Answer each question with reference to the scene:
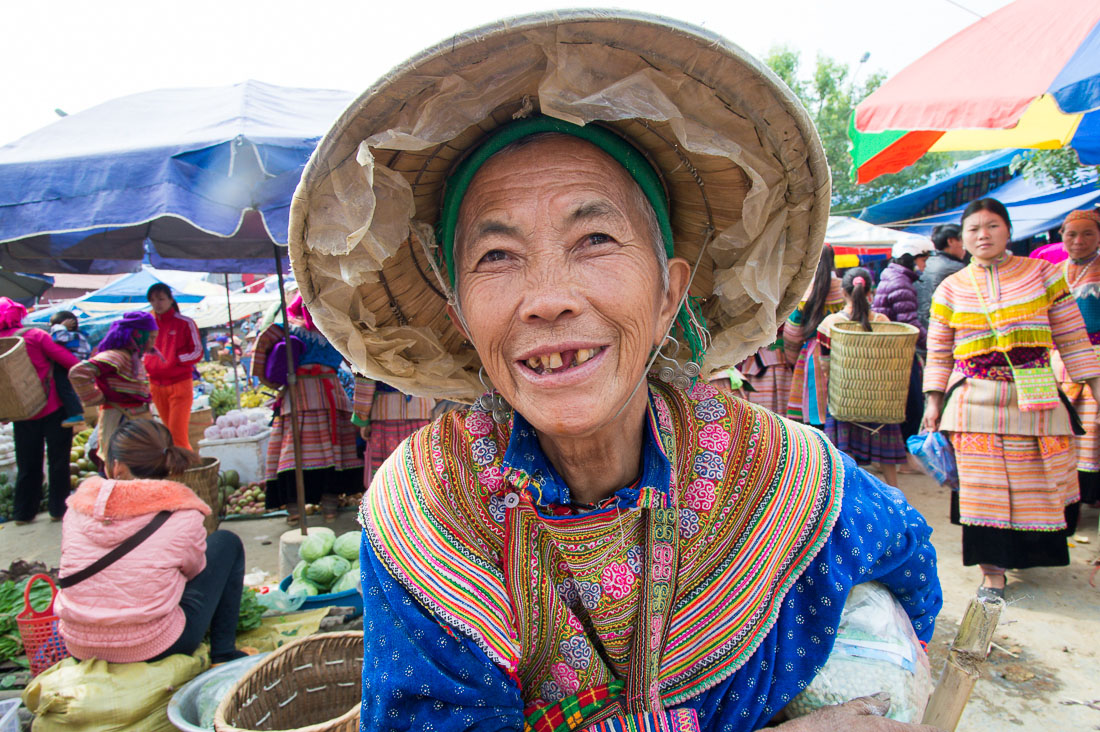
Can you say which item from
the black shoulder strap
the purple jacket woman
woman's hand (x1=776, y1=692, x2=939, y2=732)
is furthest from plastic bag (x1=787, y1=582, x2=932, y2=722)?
the purple jacket woman

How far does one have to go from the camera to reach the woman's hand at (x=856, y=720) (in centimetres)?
126

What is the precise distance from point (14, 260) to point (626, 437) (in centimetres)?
670

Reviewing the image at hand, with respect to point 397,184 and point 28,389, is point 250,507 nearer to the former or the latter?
point 28,389

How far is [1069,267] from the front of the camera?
511 centimetres

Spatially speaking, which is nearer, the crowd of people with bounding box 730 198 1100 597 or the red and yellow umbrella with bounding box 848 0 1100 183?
Answer: the red and yellow umbrella with bounding box 848 0 1100 183

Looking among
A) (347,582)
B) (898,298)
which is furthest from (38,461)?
(898,298)

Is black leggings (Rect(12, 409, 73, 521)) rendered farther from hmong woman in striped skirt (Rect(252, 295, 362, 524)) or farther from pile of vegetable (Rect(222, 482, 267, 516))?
hmong woman in striped skirt (Rect(252, 295, 362, 524))

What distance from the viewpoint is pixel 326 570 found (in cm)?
427

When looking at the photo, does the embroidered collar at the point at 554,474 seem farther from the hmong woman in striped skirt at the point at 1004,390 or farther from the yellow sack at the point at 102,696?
the hmong woman in striped skirt at the point at 1004,390

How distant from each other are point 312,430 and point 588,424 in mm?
5604

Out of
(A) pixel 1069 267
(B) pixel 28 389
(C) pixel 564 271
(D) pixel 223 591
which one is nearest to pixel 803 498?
(C) pixel 564 271

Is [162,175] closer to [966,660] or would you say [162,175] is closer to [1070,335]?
[966,660]

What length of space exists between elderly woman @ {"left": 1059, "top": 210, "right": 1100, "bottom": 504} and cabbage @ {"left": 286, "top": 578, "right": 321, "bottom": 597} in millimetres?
5457

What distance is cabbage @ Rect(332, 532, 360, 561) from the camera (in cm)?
446
